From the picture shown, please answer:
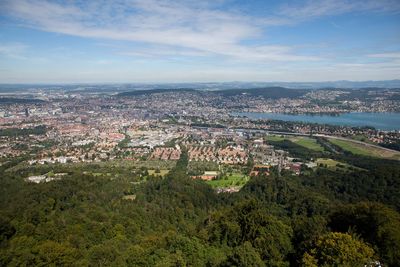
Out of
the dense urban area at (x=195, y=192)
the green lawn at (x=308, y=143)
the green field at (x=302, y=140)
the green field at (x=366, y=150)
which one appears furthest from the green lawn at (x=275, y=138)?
the green field at (x=366, y=150)

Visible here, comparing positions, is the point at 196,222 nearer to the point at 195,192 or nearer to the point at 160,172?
the point at 195,192

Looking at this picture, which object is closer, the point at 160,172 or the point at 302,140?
the point at 160,172

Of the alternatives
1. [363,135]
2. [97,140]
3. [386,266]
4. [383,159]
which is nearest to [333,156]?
[383,159]

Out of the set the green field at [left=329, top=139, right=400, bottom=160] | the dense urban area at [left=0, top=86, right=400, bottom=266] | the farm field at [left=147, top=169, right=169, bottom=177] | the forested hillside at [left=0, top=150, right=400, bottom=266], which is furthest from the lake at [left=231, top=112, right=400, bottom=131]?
the farm field at [left=147, top=169, right=169, bottom=177]

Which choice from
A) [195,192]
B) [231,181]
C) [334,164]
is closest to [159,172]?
[231,181]

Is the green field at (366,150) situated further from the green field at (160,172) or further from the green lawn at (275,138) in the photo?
the green field at (160,172)

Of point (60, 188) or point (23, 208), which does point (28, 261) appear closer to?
point (23, 208)
